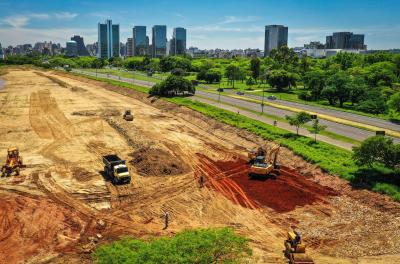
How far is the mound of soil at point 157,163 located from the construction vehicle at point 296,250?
19591mm

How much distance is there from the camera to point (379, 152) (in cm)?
3844

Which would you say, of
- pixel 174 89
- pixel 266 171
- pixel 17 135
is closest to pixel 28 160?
pixel 17 135

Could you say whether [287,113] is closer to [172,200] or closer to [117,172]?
[117,172]

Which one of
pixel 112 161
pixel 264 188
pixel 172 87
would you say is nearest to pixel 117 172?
pixel 112 161

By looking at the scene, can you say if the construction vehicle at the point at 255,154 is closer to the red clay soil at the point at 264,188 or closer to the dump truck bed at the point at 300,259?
the red clay soil at the point at 264,188

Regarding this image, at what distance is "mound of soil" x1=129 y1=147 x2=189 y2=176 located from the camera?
145 ft

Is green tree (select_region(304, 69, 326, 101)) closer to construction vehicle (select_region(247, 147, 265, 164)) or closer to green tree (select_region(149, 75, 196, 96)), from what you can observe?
green tree (select_region(149, 75, 196, 96))

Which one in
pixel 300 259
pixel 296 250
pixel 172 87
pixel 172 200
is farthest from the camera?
pixel 172 87

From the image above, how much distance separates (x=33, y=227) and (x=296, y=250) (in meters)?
20.5

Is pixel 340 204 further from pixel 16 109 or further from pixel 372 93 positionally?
pixel 16 109

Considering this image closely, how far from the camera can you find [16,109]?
84812 millimetres

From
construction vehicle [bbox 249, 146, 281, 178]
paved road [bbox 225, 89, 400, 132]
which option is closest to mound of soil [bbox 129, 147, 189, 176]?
construction vehicle [bbox 249, 146, 281, 178]

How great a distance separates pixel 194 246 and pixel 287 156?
113ft

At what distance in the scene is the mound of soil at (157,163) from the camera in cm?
4428
